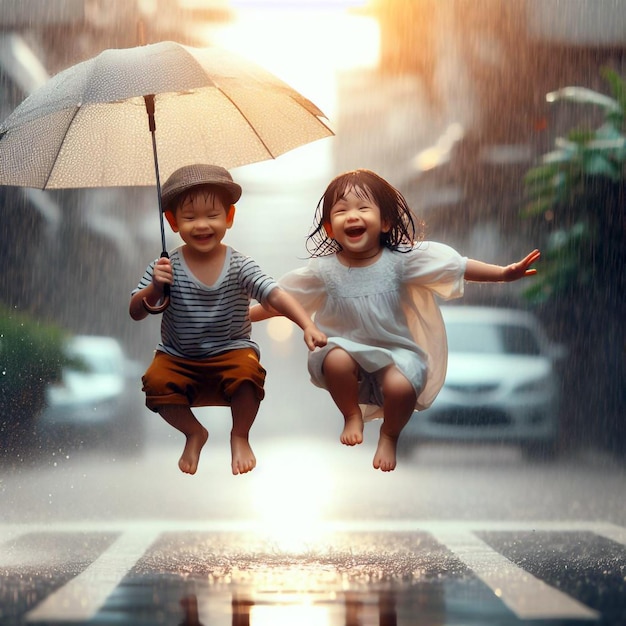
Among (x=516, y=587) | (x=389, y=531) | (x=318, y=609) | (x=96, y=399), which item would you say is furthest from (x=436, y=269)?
(x=96, y=399)

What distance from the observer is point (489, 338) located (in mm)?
14531

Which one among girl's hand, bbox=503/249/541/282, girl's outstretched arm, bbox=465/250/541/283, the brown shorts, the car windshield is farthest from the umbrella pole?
the car windshield

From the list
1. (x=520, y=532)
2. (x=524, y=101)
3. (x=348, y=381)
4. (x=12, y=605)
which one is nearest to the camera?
(x=348, y=381)

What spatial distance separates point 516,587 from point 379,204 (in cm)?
297

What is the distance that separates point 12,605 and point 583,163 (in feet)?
32.0

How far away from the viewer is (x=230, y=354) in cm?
580

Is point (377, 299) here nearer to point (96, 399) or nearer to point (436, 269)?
point (436, 269)

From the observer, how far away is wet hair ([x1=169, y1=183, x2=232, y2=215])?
5.73m

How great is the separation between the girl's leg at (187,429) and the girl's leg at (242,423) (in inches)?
5.5

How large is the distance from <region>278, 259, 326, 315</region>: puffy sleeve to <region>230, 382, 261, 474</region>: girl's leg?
519mm

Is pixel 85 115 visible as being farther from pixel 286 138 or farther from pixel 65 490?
pixel 65 490

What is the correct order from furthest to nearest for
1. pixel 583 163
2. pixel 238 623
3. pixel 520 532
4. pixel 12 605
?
pixel 583 163, pixel 520 532, pixel 12 605, pixel 238 623

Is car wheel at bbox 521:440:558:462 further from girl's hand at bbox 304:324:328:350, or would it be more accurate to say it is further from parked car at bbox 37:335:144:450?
girl's hand at bbox 304:324:328:350

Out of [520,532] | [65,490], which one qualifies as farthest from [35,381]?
[520,532]
